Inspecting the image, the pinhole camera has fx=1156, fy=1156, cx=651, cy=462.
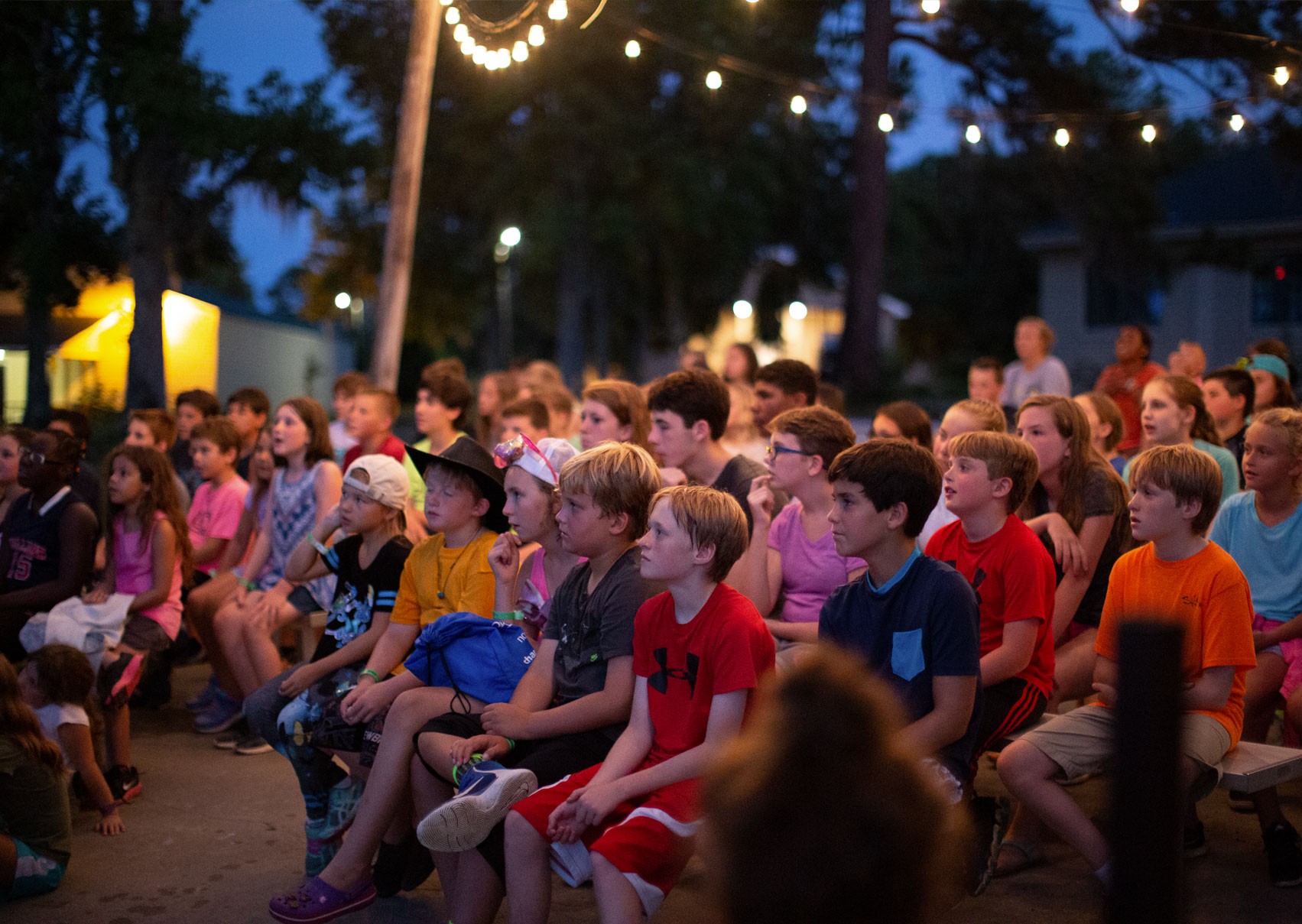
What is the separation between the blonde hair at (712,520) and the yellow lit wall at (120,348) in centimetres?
930

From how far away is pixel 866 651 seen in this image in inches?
132

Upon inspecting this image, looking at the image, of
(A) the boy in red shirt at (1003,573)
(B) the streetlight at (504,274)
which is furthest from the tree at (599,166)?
(A) the boy in red shirt at (1003,573)

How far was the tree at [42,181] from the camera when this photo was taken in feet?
47.9

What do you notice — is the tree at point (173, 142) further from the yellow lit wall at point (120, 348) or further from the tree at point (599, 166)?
the tree at point (599, 166)

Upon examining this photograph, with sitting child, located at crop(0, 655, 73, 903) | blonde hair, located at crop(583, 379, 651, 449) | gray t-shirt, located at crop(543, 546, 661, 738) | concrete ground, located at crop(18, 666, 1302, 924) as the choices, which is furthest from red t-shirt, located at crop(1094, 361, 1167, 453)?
sitting child, located at crop(0, 655, 73, 903)

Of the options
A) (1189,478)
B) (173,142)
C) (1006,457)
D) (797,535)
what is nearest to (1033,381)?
(797,535)

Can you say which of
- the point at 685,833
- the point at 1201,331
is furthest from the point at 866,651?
the point at 1201,331

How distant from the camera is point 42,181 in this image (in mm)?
16391

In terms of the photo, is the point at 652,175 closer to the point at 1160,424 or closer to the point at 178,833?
the point at 1160,424

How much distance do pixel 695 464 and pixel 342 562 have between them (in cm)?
162

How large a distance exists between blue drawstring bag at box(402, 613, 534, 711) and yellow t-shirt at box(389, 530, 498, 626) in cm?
22

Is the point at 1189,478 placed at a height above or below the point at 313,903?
above

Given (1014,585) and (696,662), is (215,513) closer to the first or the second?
(696,662)

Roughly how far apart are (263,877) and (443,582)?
124 cm
